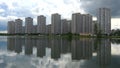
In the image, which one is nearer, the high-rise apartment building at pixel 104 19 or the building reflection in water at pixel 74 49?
the building reflection in water at pixel 74 49

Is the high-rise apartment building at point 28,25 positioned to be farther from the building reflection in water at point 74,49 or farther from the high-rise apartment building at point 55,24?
the building reflection in water at point 74,49

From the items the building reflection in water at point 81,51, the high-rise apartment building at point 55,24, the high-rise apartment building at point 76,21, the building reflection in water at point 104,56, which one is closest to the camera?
the building reflection in water at point 104,56

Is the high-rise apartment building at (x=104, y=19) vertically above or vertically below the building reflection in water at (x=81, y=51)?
above

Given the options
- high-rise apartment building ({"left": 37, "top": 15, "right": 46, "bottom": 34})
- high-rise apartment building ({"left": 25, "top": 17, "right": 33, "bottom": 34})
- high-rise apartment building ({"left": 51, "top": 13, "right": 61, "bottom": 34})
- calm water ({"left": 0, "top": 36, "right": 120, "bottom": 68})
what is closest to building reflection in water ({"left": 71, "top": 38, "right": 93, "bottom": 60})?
calm water ({"left": 0, "top": 36, "right": 120, "bottom": 68})

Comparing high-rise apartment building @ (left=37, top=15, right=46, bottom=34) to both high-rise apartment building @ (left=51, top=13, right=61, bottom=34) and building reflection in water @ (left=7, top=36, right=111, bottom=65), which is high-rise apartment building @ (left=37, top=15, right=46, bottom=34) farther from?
building reflection in water @ (left=7, top=36, right=111, bottom=65)

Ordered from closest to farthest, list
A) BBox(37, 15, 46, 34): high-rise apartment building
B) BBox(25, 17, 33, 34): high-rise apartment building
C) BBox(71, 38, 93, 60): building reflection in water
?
BBox(71, 38, 93, 60): building reflection in water
BBox(37, 15, 46, 34): high-rise apartment building
BBox(25, 17, 33, 34): high-rise apartment building

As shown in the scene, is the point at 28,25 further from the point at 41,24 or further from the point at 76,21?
the point at 76,21

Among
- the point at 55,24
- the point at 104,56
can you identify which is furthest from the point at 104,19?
the point at 104,56

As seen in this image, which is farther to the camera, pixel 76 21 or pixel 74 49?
pixel 76 21

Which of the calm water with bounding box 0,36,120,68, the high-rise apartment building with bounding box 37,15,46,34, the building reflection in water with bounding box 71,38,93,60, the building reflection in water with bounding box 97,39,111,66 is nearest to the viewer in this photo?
the calm water with bounding box 0,36,120,68

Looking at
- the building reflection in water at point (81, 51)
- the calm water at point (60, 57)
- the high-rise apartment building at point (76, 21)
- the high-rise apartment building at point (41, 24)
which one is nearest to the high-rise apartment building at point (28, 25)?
the high-rise apartment building at point (41, 24)

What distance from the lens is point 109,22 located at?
6304 inches

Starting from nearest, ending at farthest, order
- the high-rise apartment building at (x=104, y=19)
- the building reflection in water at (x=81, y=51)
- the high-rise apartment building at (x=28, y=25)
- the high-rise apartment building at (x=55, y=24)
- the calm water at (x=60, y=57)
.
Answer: the calm water at (x=60, y=57)
the building reflection in water at (x=81, y=51)
the high-rise apartment building at (x=104, y=19)
the high-rise apartment building at (x=55, y=24)
the high-rise apartment building at (x=28, y=25)

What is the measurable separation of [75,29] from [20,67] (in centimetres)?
14853
